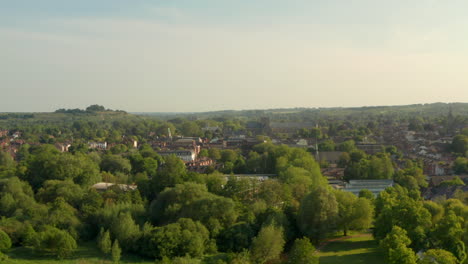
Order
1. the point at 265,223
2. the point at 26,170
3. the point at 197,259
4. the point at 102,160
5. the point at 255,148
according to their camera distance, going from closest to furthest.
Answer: the point at 197,259 → the point at 265,223 → the point at 26,170 → the point at 102,160 → the point at 255,148

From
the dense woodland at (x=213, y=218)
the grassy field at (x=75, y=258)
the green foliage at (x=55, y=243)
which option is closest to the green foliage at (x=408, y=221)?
the dense woodland at (x=213, y=218)

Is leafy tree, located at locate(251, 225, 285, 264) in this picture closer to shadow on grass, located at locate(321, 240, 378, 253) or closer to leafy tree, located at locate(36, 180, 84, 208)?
shadow on grass, located at locate(321, 240, 378, 253)

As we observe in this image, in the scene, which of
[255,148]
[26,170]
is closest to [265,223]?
[26,170]

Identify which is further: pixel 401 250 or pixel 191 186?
pixel 191 186

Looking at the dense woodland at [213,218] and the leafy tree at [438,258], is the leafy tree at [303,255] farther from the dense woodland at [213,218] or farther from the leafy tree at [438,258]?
the leafy tree at [438,258]

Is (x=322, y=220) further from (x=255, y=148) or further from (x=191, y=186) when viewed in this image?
(x=255, y=148)
